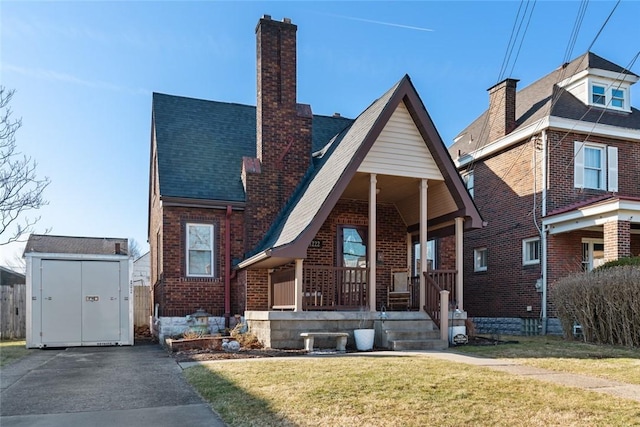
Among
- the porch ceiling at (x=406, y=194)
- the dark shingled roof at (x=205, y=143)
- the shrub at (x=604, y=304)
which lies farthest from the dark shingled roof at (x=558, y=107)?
the shrub at (x=604, y=304)

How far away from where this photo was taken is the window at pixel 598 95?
19172mm

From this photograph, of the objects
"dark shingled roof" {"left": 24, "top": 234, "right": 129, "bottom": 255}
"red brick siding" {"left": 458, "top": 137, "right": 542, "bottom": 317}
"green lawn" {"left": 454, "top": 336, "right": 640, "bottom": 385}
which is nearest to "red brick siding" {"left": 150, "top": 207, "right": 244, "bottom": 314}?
"dark shingled roof" {"left": 24, "top": 234, "right": 129, "bottom": 255}

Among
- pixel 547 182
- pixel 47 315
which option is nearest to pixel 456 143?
pixel 547 182

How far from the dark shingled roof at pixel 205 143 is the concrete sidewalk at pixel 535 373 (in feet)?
21.1

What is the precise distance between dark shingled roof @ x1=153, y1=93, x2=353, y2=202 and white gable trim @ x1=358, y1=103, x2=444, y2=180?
4.43 m

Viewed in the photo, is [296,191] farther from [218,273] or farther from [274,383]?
[274,383]

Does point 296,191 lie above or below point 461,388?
above

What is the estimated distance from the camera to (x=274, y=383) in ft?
23.1

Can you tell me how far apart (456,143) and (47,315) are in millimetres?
16911

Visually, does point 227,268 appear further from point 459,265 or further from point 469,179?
point 469,179

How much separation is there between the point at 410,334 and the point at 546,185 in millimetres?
8316

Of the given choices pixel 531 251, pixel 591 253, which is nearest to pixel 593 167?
pixel 591 253

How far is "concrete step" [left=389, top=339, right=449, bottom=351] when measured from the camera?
1127 cm

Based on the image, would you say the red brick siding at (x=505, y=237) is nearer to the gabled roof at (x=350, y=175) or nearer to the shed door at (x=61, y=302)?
the gabled roof at (x=350, y=175)
